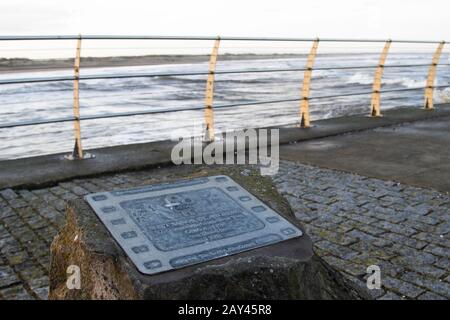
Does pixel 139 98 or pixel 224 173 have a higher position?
pixel 224 173

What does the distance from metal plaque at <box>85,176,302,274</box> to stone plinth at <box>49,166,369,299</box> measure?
0.18ft

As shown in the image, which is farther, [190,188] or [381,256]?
[381,256]

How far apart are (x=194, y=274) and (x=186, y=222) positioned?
1.72 ft

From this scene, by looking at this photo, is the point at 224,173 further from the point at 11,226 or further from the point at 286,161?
the point at 286,161

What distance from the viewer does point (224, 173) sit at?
3711mm

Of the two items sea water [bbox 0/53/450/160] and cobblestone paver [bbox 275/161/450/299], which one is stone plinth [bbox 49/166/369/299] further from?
sea water [bbox 0/53/450/160]

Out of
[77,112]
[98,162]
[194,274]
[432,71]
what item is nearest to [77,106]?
[77,112]

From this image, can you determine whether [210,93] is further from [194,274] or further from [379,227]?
[194,274]

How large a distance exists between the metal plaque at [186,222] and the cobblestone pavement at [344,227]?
0.44 meters

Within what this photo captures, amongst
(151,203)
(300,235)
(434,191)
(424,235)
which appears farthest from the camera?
(434,191)

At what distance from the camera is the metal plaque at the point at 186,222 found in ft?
8.78

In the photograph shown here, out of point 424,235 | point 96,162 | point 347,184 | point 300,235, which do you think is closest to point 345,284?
point 300,235

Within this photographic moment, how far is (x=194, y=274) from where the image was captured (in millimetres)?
2479
